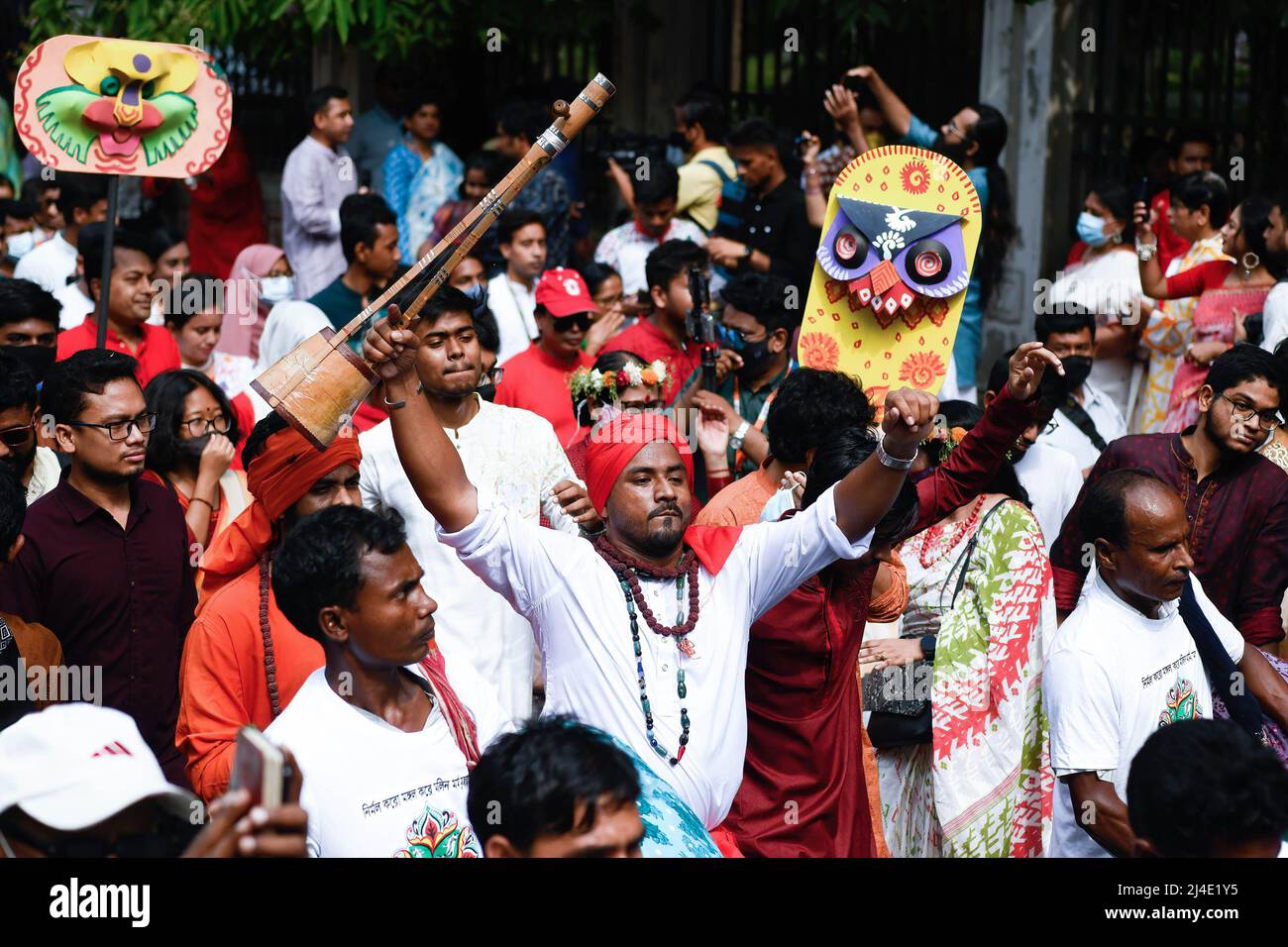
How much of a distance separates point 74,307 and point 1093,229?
15.8ft

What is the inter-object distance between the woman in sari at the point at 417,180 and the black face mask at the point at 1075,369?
4.72 meters

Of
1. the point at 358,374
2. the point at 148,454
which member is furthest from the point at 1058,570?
the point at 148,454

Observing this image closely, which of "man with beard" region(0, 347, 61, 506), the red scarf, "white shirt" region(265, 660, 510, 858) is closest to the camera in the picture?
"white shirt" region(265, 660, 510, 858)

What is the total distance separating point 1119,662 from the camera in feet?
13.4

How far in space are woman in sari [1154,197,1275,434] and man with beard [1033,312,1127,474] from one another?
426 millimetres

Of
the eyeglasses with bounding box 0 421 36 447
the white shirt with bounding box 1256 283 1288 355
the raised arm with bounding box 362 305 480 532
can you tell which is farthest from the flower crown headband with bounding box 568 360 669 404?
the white shirt with bounding box 1256 283 1288 355

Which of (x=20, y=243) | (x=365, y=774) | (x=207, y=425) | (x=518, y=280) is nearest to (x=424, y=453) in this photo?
(x=365, y=774)

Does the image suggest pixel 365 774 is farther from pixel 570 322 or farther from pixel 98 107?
pixel 570 322

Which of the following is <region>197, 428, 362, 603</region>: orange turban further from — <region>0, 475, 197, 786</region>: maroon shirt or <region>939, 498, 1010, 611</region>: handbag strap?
<region>939, 498, 1010, 611</region>: handbag strap

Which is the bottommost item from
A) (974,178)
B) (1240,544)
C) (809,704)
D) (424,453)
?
(809,704)

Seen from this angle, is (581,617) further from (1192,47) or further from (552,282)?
(1192,47)

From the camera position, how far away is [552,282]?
23.1 feet

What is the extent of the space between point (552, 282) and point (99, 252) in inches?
79.0

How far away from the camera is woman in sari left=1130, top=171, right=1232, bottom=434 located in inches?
305
